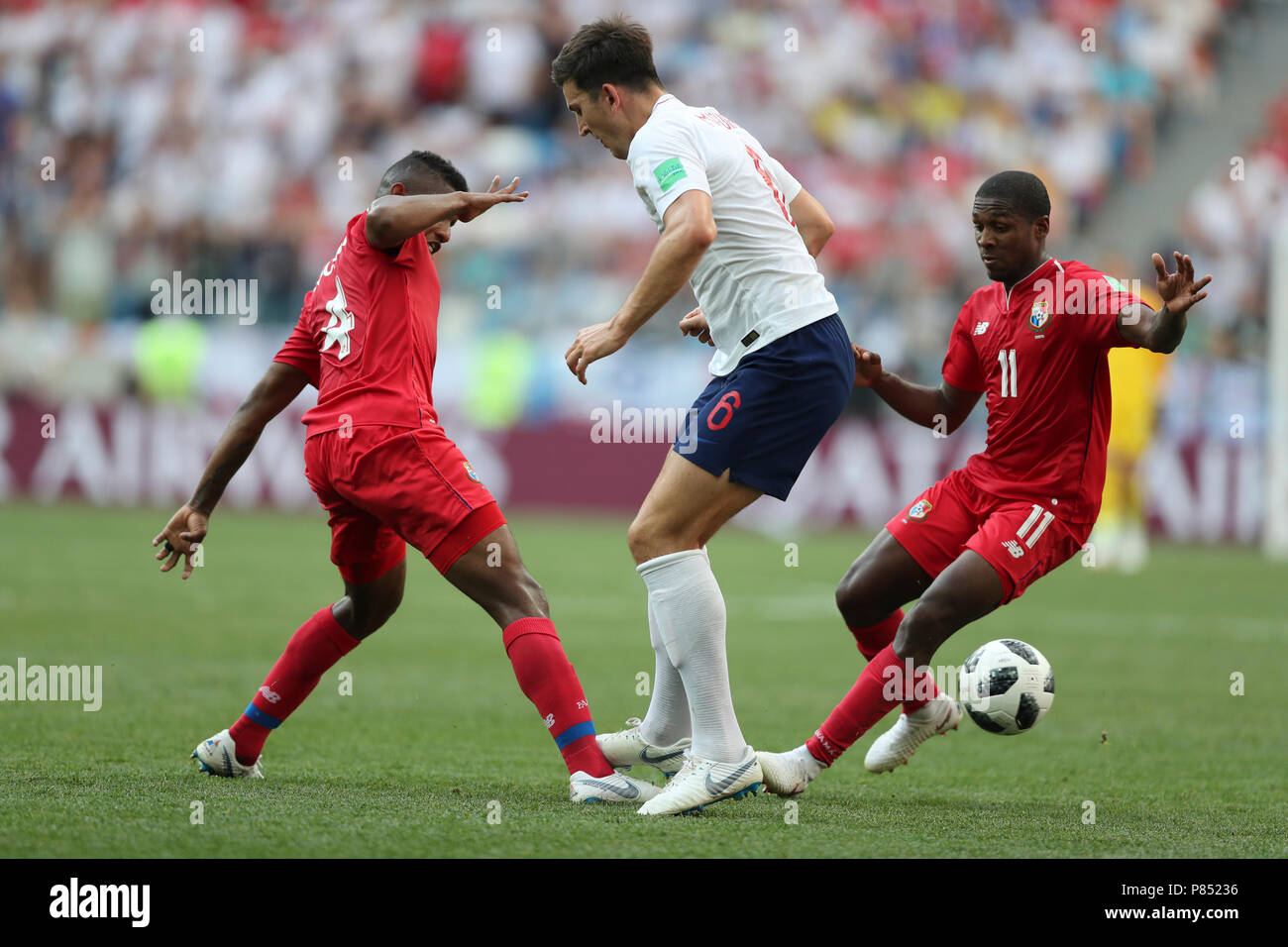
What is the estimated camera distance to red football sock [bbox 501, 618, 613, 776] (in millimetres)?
4918

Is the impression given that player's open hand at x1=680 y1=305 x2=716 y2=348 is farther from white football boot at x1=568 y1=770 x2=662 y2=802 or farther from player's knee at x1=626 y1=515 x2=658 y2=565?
white football boot at x1=568 y1=770 x2=662 y2=802

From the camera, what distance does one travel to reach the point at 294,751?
6020 mm

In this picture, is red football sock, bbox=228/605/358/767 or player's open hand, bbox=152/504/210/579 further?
red football sock, bbox=228/605/358/767

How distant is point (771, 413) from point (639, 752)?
1370 millimetres

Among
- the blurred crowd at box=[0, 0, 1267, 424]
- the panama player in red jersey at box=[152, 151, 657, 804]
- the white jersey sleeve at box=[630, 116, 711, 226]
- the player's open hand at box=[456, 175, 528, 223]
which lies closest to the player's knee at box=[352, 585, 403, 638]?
the panama player in red jersey at box=[152, 151, 657, 804]

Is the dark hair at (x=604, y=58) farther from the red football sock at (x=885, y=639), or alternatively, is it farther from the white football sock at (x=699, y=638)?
the red football sock at (x=885, y=639)

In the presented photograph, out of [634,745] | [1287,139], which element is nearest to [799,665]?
[634,745]

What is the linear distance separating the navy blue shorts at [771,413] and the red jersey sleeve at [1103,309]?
94cm

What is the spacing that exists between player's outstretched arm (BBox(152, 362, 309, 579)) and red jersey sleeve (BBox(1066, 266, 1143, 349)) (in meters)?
2.70

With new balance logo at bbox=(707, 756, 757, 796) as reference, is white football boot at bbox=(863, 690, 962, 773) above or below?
above

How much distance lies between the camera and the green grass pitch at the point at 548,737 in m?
4.39

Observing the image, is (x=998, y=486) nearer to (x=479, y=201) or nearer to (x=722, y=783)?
(x=722, y=783)

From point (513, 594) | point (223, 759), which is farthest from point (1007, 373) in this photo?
point (223, 759)

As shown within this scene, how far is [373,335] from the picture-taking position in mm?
5152
